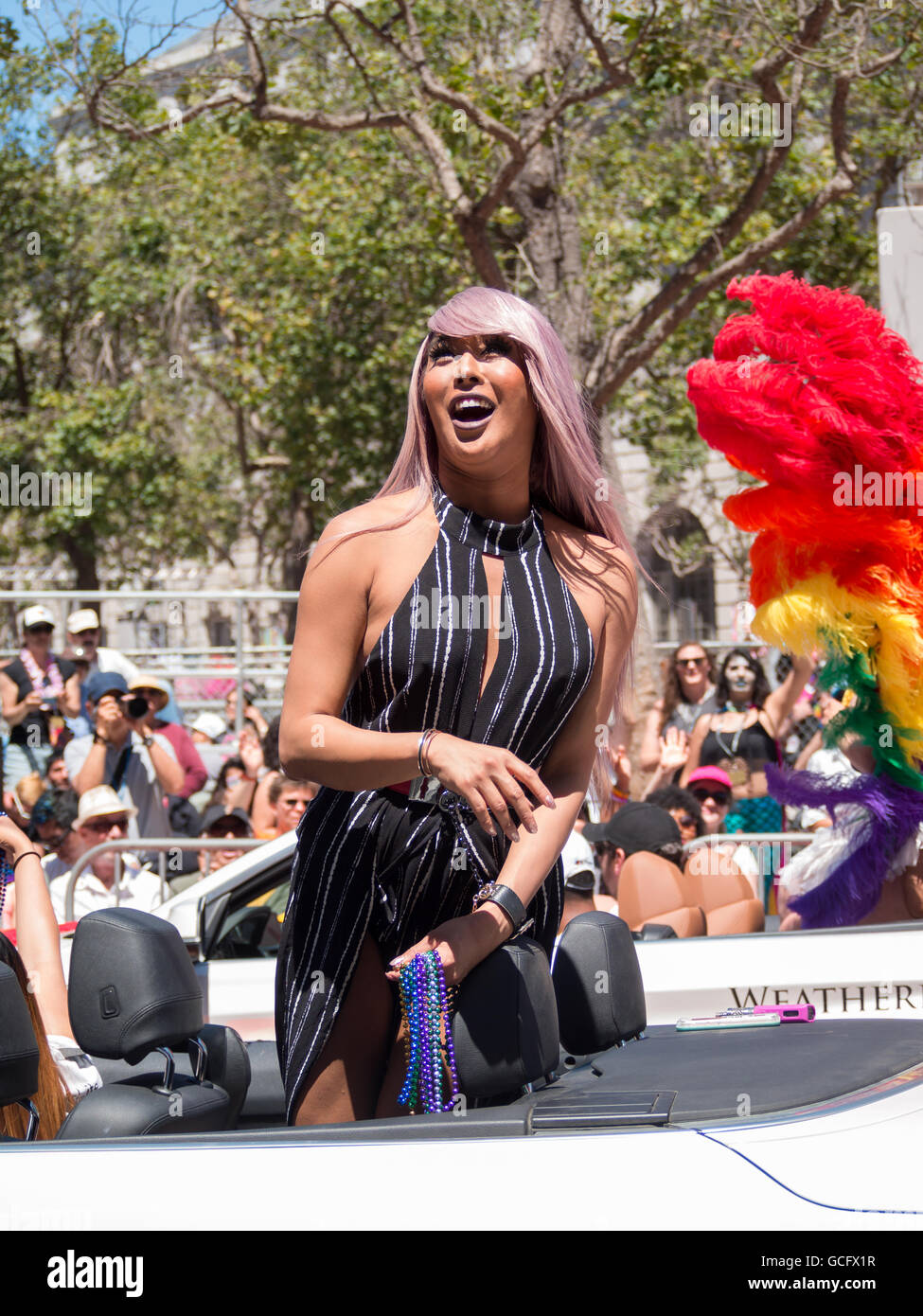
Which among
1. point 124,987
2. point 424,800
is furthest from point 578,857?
point 424,800

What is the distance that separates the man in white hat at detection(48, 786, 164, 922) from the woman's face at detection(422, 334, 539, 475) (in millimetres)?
4080

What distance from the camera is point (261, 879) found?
15.8ft

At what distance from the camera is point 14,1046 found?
2205mm


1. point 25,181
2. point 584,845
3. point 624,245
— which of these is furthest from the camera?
point 25,181

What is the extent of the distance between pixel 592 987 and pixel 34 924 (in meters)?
1.12

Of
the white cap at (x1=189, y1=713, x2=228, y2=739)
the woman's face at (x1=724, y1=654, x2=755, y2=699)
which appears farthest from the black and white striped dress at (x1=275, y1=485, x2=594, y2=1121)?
the white cap at (x1=189, y1=713, x2=228, y2=739)

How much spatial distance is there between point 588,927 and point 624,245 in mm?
14778

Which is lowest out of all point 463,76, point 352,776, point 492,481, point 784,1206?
point 784,1206

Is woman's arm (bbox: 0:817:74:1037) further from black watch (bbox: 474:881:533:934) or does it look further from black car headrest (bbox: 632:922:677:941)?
black car headrest (bbox: 632:922:677:941)

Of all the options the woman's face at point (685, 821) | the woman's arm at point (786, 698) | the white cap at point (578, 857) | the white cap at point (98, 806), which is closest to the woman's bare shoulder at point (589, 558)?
the woman's arm at point (786, 698)

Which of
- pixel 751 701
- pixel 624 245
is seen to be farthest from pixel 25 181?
pixel 751 701

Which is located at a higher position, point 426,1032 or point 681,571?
point 681,571

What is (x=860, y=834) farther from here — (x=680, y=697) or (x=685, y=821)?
(x=680, y=697)
